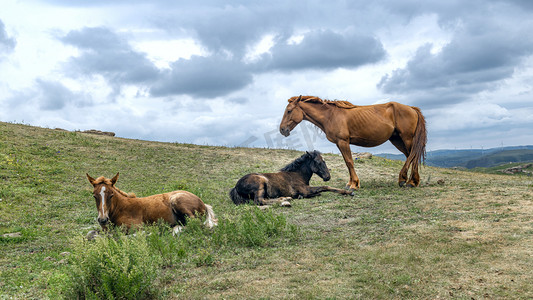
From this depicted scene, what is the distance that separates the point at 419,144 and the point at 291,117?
4.36 metres

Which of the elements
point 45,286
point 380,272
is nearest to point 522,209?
point 380,272

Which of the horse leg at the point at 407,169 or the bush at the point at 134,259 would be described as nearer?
the bush at the point at 134,259

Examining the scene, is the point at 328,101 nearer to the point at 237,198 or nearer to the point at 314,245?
the point at 237,198

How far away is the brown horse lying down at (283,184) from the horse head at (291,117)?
1582 millimetres

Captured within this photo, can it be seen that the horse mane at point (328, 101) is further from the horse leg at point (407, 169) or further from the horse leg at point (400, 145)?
the horse leg at point (407, 169)

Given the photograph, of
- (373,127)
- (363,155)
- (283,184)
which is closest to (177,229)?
(283,184)

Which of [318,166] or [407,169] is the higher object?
[318,166]

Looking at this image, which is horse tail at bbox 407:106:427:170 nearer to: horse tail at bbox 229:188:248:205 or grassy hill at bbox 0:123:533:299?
grassy hill at bbox 0:123:533:299

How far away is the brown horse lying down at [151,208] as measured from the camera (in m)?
8.45

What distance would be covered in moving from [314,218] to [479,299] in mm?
4954

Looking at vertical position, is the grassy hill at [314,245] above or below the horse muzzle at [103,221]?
below

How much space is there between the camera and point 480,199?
1045 centimetres

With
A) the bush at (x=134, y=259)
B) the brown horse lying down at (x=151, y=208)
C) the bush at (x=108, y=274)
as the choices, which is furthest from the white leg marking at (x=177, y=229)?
the bush at (x=108, y=274)

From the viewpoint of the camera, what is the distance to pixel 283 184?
497 inches
